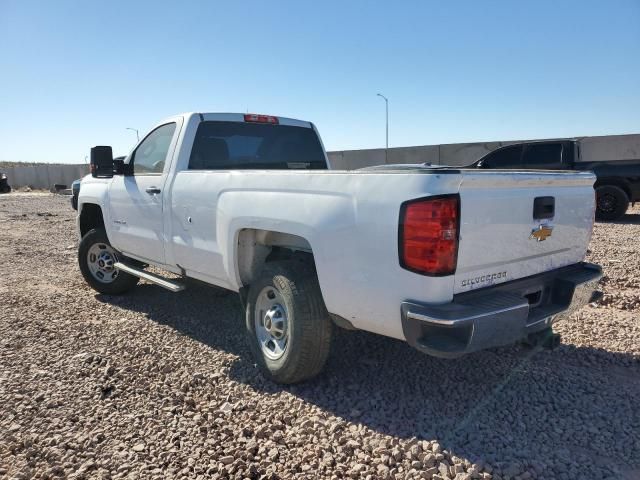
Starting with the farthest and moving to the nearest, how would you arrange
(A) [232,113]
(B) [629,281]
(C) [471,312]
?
(B) [629,281]
(A) [232,113]
(C) [471,312]

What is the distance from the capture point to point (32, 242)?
1030 cm

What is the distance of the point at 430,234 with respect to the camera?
8.00ft

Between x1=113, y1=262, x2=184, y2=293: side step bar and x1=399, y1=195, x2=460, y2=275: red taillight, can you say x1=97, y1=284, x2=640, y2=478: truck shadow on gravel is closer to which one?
x1=113, y1=262, x2=184, y2=293: side step bar

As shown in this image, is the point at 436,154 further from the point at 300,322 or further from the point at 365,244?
the point at 365,244

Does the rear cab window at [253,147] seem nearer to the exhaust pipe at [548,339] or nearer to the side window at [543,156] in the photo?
the exhaust pipe at [548,339]

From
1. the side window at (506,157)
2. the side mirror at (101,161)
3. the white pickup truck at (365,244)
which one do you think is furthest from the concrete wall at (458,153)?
the white pickup truck at (365,244)

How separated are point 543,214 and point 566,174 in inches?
16.7

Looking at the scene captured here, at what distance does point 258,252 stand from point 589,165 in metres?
11.1

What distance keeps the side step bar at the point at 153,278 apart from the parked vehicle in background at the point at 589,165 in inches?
349

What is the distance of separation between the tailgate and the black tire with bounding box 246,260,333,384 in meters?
0.99

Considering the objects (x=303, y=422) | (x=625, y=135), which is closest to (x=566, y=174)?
(x=303, y=422)

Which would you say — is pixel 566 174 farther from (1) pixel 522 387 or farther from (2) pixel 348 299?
(2) pixel 348 299

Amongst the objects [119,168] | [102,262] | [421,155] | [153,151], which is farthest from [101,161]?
[421,155]

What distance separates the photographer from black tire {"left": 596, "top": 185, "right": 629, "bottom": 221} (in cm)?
1138
